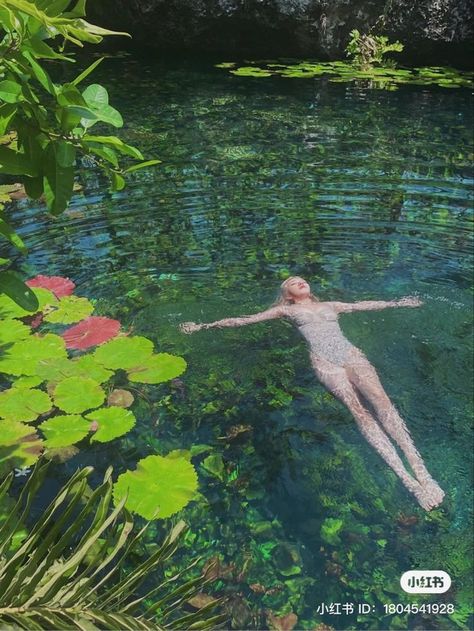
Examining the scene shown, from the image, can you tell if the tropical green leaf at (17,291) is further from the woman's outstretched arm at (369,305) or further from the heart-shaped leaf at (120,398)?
the woman's outstretched arm at (369,305)

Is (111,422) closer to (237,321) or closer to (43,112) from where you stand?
(237,321)

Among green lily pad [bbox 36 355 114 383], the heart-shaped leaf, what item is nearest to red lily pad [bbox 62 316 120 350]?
green lily pad [bbox 36 355 114 383]

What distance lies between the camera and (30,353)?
353 cm

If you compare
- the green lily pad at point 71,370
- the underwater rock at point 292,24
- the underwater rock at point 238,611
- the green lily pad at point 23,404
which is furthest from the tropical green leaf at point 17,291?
the underwater rock at point 292,24

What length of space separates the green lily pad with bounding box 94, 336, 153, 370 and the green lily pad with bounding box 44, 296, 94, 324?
427 mm

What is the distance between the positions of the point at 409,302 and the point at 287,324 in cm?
89

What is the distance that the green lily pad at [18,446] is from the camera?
9.45ft

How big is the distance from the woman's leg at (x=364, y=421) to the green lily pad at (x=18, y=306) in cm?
174

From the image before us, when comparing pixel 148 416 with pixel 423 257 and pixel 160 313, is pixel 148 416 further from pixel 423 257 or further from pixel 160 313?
pixel 423 257

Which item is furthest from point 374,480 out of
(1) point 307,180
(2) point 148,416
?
(1) point 307,180

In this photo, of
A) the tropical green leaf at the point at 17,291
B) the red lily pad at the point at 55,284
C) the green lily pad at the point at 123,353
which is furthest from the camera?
the red lily pad at the point at 55,284

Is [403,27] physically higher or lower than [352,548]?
higher

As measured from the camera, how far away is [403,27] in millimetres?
12164

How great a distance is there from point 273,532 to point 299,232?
128 inches
